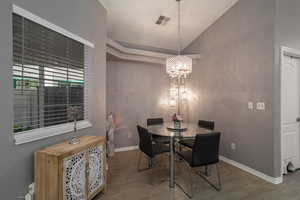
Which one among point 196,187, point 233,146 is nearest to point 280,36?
point 233,146

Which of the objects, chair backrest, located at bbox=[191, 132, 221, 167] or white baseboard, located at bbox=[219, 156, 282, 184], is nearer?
chair backrest, located at bbox=[191, 132, 221, 167]

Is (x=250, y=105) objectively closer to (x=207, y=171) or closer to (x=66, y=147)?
(x=207, y=171)

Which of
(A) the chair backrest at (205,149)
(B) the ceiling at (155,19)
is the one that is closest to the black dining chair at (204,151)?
(A) the chair backrest at (205,149)

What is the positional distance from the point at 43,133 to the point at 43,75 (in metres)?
0.64

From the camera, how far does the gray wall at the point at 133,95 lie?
12.6ft

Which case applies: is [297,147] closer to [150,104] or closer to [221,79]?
[221,79]

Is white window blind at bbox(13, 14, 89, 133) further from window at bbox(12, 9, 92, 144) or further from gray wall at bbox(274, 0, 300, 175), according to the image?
gray wall at bbox(274, 0, 300, 175)

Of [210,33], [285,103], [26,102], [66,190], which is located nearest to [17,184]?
[66,190]

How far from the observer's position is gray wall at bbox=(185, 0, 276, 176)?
2.50m

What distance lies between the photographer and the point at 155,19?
3330mm

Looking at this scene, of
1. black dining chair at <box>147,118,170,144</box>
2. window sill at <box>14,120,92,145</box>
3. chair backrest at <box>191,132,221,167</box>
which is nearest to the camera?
window sill at <box>14,120,92,145</box>

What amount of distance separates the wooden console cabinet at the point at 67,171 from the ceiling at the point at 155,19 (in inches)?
97.4

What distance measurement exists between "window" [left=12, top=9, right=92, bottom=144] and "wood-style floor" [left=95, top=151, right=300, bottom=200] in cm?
125

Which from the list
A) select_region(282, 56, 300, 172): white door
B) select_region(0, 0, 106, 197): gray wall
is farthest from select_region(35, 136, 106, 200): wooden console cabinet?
select_region(282, 56, 300, 172): white door
